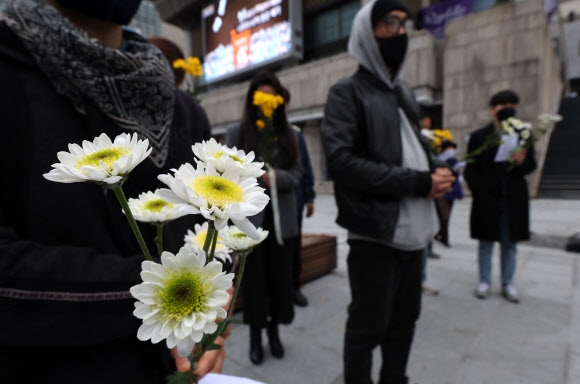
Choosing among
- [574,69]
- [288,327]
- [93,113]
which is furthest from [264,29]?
[574,69]

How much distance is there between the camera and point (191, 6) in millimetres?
20094

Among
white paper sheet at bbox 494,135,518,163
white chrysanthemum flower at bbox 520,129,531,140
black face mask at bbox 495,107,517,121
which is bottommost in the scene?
white paper sheet at bbox 494,135,518,163

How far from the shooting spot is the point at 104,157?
0.40 meters

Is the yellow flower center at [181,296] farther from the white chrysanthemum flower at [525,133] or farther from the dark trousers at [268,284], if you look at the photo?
the white chrysanthemum flower at [525,133]

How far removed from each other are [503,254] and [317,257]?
74.8 inches

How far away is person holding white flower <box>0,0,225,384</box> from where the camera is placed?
0.58 m

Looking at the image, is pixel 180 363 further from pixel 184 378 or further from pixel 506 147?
pixel 506 147

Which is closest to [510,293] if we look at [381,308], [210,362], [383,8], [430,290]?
[430,290]

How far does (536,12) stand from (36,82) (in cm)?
1192

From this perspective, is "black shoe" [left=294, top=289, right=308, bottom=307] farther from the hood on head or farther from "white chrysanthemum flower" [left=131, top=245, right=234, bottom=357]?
"white chrysanthemum flower" [left=131, top=245, right=234, bottom=357]

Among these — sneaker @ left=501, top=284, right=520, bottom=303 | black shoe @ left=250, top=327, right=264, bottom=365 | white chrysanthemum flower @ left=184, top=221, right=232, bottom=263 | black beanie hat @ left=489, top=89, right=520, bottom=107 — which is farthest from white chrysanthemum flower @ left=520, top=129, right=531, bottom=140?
white chrysanthemum flower @ left=184, top=221, right=232, bottom=263

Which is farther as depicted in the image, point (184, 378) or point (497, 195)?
point (497, 195)

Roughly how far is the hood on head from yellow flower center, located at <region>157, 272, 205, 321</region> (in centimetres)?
164

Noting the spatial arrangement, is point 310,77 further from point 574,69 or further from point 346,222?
point 574,69
